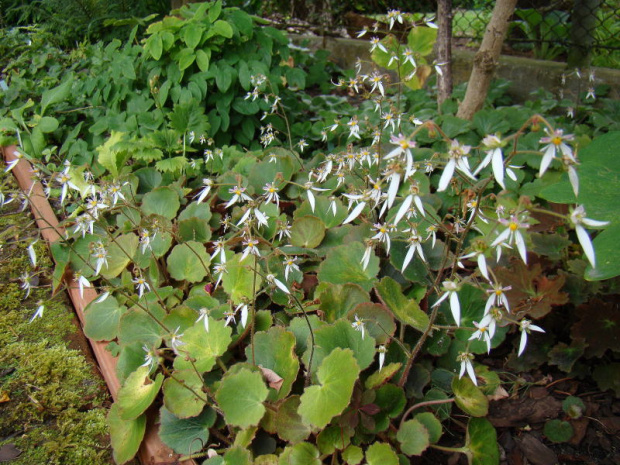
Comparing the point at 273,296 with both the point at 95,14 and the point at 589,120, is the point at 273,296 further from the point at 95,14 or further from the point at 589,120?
the point at 95,14

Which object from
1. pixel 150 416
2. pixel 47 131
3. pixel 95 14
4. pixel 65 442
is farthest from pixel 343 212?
pixel 95 14

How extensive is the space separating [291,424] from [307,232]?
79 centimetres

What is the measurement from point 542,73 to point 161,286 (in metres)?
2.90

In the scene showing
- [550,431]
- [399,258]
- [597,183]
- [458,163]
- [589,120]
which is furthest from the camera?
[589,120]

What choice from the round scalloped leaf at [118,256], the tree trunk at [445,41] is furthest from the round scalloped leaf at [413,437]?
the tree trunk at [445,41]

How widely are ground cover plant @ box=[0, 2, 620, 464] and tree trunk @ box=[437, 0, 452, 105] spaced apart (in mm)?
330

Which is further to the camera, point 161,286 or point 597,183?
point 161,286

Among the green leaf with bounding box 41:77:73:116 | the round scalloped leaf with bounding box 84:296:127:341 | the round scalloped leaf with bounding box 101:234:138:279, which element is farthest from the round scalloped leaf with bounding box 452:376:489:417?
the green leaf with bounding box 41:77:73:116

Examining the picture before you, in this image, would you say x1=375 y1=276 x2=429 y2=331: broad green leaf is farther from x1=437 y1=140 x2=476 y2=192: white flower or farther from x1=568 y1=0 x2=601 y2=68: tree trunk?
x1=568 y1=0 x2=601 y2=68: tree trunk

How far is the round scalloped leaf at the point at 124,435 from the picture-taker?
1434 mm

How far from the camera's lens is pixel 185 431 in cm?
143

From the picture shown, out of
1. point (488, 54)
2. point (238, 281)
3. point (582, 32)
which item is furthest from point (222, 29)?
point (582, 32)

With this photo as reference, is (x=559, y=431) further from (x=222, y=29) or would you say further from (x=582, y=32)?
(x=582, y=32)

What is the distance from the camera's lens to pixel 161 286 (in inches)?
78.4
